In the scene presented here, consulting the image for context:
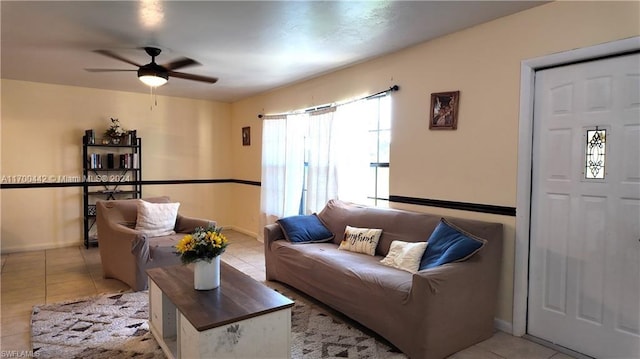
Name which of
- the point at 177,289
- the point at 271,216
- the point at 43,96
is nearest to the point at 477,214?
the point at 177,289

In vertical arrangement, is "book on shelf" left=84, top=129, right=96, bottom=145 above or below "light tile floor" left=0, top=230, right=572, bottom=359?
above

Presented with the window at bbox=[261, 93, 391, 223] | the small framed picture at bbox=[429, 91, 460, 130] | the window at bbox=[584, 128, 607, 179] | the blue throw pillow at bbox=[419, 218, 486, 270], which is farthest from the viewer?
the window at bbox=[261, 93, 391, 223]

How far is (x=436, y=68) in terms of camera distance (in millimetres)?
3287

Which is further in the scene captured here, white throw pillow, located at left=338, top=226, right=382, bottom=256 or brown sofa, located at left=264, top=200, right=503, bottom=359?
white throw pillow, located at left=338, top=226, right=382, bottom=256

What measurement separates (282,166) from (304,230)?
175 centimetres

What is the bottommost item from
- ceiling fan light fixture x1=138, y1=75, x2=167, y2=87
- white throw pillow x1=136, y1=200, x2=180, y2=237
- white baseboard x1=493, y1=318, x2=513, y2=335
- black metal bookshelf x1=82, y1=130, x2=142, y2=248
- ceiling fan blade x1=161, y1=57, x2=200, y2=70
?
white baseboard x1=493, y1=318, x2=513, y2=335

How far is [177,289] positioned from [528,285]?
2434mm

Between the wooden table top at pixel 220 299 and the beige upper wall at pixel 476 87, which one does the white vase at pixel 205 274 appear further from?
the beige upper wall at pixel 476 87

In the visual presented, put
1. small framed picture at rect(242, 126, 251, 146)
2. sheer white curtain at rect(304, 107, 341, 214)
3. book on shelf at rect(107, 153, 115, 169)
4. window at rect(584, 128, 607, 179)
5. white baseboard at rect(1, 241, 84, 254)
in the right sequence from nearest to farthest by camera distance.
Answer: window at rect(584, 128, 607, 179), sheer white curtain at rect(304, 107, 341, 214), white baseboard at rect(1, 241, 84, 254), book on shelf at rect(107, 153, 115, 169), small framed picture at rect(242, 126, 251, 146)

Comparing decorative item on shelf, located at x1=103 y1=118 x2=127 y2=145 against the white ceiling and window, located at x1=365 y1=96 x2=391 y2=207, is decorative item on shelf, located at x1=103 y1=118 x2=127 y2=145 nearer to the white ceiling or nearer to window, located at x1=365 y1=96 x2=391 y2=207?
the white ceiling

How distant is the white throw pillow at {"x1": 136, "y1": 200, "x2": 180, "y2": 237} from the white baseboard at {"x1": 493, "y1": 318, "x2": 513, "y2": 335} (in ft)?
11.0

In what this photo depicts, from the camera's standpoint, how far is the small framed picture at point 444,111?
10.3ft

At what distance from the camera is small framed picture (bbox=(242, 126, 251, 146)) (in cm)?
634

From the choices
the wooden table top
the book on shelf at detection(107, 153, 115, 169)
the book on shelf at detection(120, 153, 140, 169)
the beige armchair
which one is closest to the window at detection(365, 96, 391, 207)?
the beige armchair
